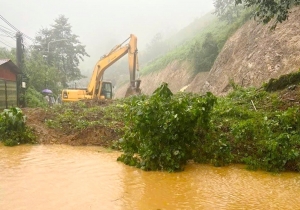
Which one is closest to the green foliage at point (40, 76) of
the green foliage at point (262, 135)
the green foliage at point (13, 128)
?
the green foliage at point (13, 128)

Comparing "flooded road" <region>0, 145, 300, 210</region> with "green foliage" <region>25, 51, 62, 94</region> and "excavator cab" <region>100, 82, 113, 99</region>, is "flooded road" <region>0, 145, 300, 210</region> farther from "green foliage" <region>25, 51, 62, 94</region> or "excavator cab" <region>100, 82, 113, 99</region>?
"green foliage" <region>25, 51, 62, 94</region>

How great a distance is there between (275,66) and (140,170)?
13524 millimetres

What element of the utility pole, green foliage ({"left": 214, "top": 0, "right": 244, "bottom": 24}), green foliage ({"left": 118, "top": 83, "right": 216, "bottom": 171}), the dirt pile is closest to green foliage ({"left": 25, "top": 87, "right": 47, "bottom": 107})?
the utility pole

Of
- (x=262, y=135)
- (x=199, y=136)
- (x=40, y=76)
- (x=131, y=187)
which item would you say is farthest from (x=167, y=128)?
(x=40, y=76)

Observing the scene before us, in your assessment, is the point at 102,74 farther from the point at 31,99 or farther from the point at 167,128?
the point at 167,128

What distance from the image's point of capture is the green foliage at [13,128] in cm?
993

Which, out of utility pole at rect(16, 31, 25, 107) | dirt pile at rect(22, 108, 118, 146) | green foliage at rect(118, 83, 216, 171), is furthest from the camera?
utility pole at rect(16, 31, 25, 107)

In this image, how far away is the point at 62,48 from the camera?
37469 mm

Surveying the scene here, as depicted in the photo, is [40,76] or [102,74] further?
[40,76]

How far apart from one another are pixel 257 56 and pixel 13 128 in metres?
15.0

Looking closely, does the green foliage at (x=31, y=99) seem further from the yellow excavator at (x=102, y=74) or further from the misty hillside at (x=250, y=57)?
the misty hillside at (x=250, y=57)

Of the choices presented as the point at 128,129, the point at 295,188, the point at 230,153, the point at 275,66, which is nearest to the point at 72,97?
the point at 275,66

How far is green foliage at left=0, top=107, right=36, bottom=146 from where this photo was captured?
9.93 metres

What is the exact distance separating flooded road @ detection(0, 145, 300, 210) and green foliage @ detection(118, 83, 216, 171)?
305 mm
